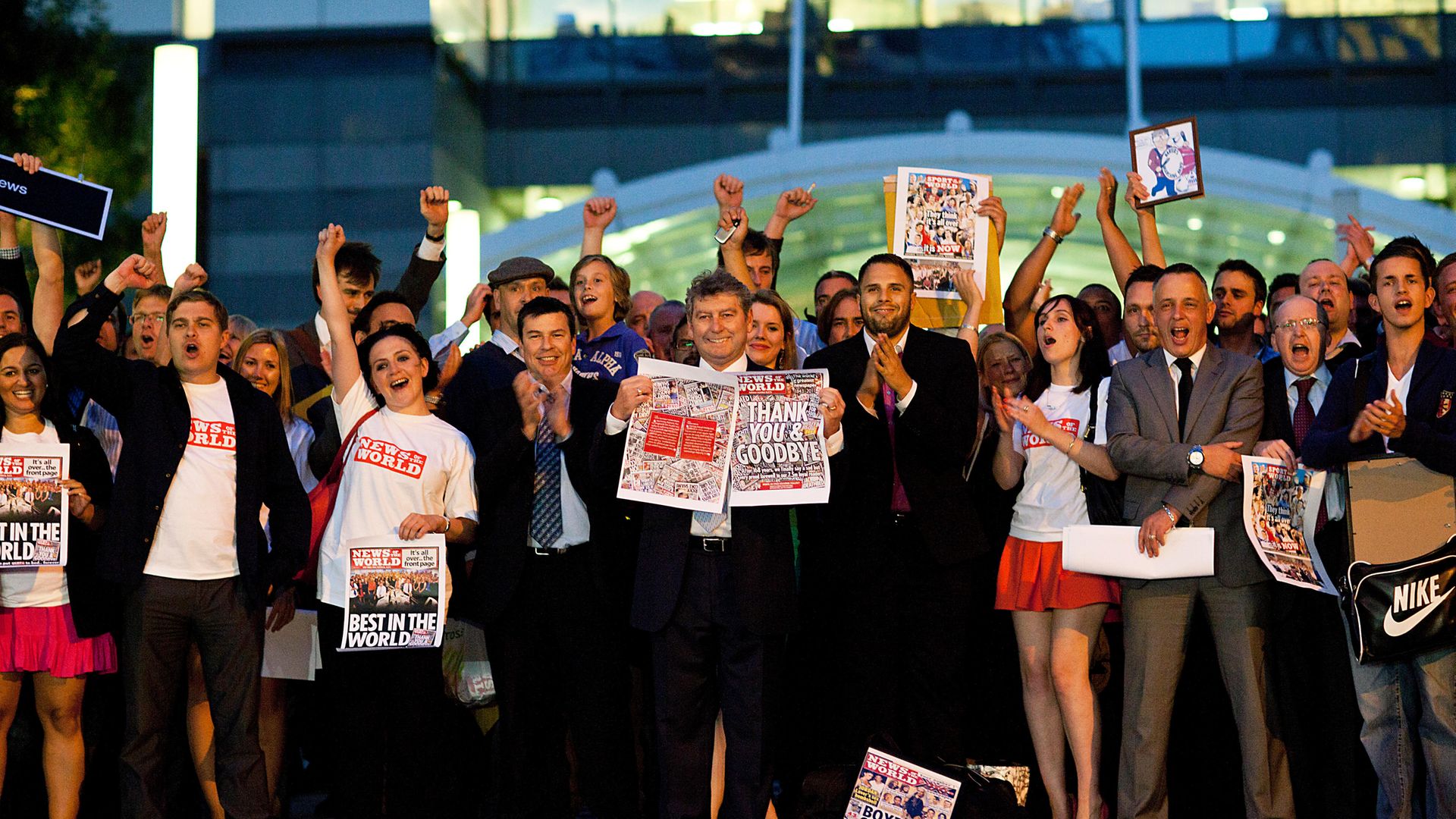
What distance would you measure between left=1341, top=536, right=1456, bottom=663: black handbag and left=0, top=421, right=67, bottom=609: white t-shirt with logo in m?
5.55

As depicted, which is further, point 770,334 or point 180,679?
point 770,334

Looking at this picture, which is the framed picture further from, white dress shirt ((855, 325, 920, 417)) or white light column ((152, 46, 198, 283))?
white light column ((152, 46, 198, 283))

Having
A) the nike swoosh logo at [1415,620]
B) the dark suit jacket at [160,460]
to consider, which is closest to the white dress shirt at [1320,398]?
the nike swoosh logo at [1415,620]

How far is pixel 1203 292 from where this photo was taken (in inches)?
266

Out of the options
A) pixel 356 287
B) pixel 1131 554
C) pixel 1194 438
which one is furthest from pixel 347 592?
pixel 1194 438

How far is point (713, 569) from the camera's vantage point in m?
6.35

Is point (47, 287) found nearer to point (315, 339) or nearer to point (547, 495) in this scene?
point (315, 339)

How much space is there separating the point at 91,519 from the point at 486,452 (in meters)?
1.79

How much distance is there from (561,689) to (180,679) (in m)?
1.68

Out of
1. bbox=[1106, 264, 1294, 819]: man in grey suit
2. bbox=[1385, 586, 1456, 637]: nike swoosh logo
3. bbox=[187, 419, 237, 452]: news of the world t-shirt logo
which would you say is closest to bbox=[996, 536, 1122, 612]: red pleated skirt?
bbox=[1106, 264, 1294, 819]: man in grey suit

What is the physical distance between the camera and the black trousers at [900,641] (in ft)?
21.7

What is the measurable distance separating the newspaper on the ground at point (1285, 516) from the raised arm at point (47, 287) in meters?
5.67

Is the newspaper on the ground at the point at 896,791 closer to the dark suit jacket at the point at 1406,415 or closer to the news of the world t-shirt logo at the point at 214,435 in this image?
the dark suit jacket at the point at 1406,415

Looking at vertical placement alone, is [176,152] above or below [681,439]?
above
